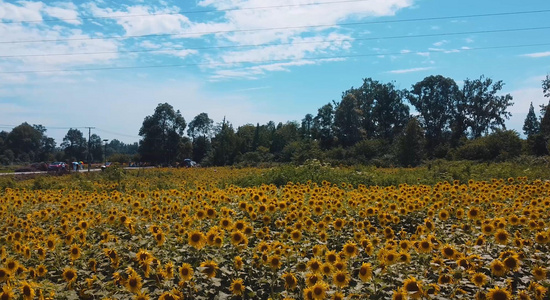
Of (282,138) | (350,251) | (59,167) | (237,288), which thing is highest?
(282,138)

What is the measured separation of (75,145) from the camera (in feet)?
288

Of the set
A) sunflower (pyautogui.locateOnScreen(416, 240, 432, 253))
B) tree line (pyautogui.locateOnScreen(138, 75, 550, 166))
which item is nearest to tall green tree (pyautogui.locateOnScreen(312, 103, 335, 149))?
tree line (pyautogui.locateOnScreen(138, 75, 550, 166))

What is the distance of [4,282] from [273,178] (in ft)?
33.6

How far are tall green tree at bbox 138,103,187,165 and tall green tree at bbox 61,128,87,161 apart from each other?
25.2 metres

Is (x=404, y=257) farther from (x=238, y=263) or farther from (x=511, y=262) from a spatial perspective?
(x=238, y=263)

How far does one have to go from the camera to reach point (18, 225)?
5.70 metres

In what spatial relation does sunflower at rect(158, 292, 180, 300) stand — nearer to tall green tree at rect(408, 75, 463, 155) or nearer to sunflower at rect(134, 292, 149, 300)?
sunflower at rect(134, 292, 149, 300)

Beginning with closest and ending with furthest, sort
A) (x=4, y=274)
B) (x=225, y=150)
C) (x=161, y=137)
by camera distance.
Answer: (x=4, y=274), (x=225, y=150), (x=161, y=137)

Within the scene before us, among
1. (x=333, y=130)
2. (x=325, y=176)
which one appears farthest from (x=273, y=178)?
(x=333, y=130)

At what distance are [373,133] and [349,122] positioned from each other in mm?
10096

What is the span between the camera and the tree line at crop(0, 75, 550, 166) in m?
32.9

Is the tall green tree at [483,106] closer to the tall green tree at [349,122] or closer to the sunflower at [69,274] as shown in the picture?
the tall green tree at [349,122]

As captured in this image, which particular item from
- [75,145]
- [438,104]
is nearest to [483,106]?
[438,104]

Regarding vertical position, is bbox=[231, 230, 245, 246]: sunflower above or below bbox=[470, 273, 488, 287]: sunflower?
above
